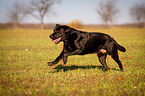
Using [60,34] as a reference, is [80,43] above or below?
below

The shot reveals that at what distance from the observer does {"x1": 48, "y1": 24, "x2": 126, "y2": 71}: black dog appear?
5164 millimetres

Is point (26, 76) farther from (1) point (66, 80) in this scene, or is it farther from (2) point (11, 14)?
(2) point (11, 14)

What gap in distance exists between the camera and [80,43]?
5.24 m

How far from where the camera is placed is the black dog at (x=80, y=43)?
5.16 m

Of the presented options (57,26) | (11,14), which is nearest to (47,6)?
(11,14)

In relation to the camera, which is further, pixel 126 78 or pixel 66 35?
pixel 66 35

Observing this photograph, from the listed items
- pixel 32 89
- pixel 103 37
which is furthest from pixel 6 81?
pixel 103 37

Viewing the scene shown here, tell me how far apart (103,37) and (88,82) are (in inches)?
65.7

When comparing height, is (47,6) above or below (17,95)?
above

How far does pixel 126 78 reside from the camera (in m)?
4.79

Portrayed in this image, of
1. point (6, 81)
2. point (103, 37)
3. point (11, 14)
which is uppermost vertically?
point (11, 14)

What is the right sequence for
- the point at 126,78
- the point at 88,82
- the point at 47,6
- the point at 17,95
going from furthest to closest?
1. the point at 47,6
2. the point at 126,78
3. the point at 88,82
4. the point at 17,95

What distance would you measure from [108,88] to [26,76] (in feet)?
8.24

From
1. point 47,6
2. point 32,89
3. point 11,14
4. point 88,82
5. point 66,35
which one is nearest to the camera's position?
point 32,89
